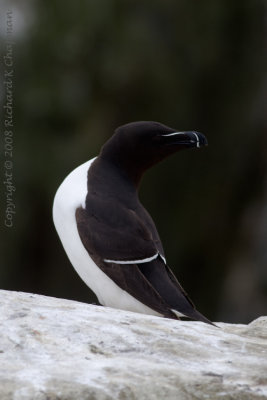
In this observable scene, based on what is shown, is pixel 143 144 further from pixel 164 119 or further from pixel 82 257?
pixel 164 119

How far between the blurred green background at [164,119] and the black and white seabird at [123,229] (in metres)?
6.33

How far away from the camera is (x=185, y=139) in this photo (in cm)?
475

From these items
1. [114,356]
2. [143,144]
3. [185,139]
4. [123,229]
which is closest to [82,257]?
[123,229]

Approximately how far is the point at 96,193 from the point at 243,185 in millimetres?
7567

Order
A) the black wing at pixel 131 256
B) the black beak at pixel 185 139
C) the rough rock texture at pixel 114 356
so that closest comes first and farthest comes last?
the rough rock texture at pixel 114 356
the black wing at pixel 131 256
the black beak at pixel 185 139

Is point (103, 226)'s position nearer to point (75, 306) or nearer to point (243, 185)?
point (75, 306)

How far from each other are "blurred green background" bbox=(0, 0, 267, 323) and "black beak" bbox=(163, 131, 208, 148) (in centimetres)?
643

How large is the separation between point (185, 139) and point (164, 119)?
6745 millimetres

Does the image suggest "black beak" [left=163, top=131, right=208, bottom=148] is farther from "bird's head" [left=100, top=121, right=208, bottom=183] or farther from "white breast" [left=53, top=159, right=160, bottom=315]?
"white breast" [left=53, top=159, right=160, bottom=315]

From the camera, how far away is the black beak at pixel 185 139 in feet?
15.5
